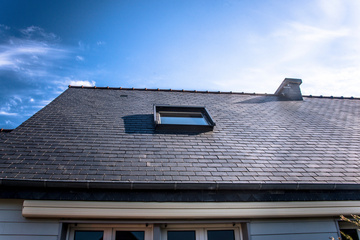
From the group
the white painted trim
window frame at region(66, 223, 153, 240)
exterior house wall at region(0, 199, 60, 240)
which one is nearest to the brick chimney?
the white painted trim

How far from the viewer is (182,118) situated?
6457mm

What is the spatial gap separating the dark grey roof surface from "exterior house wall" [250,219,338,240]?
66 cm

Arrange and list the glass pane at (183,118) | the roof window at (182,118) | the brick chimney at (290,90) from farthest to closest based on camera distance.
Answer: the brick chimney at (290,90) < the glass pane at (183,118) < the roof window at (182,118)

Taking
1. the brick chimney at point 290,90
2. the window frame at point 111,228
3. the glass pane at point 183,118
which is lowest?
the window frame at point 111,228

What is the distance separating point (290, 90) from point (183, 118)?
17.3ft

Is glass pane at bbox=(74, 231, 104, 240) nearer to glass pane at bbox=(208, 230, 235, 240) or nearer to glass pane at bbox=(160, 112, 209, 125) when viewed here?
glass pane at bbox=(208, 230, 235, 240)

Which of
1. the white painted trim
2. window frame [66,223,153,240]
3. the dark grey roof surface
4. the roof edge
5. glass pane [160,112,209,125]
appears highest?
glass pane [160,112,209,125]

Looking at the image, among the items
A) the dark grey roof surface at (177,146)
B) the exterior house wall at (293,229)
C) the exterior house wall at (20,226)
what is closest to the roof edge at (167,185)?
the dark grey roof surface at (177,146)

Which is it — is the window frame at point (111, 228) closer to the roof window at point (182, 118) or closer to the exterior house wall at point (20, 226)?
the exterior house wall at point (20, 226)

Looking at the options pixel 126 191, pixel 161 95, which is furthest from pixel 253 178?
pixel 161 95

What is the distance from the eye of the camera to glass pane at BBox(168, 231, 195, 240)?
12.0 ft

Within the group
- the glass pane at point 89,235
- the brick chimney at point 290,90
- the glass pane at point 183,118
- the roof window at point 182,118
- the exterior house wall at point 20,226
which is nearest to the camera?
the exterior house wall at point 20,226

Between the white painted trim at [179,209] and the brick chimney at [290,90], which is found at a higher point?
the brick chimney at [290,90]

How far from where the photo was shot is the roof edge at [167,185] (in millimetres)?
3332
